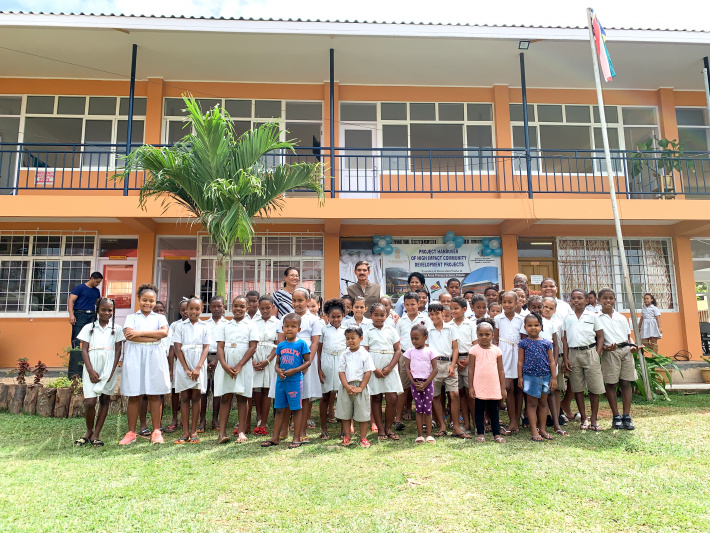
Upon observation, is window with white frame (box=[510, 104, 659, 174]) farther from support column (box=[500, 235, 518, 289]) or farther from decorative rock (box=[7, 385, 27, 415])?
decorative rock (box=[7, 385, 27, 415])

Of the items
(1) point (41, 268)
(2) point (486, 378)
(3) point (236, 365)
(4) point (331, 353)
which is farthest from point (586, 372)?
(1) point (41, 268)

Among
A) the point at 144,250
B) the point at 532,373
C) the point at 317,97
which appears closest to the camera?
the point at 532,373

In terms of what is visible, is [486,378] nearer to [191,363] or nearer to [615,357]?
[615,357]

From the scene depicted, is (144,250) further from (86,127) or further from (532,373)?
(532,373)

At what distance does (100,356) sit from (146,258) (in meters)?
5.02

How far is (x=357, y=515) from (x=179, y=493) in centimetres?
121

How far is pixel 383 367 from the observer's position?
4.70m

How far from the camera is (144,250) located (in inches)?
368

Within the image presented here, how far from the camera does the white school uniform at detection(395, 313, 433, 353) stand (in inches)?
198

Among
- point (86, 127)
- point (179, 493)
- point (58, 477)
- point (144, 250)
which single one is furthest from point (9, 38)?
point (179, 493)

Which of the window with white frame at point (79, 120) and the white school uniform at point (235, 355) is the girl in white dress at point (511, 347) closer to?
the white school uniform at point (235, 355)

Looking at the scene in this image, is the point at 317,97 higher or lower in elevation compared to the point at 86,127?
higher

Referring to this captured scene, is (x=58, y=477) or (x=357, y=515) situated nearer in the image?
(x=357, y=515)

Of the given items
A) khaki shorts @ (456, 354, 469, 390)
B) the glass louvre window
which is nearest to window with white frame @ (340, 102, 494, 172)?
the glass louvre window
